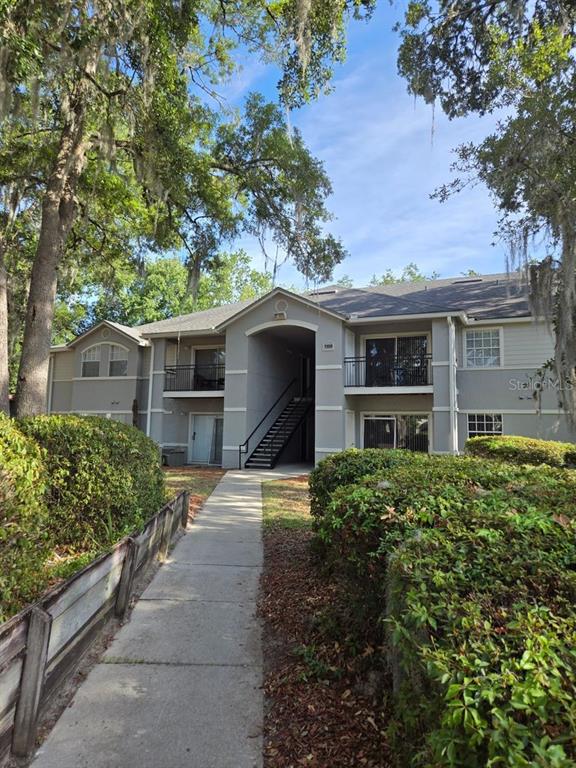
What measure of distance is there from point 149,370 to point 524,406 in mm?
14575

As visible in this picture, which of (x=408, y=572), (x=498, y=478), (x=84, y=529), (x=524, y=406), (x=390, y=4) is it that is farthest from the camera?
(x=524, y=406)

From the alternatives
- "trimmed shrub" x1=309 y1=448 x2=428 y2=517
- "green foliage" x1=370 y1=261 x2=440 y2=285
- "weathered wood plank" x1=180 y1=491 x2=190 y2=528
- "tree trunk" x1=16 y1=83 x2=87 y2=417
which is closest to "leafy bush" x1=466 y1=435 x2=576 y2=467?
"trimmed shrub" x1=309 y1=448 x2=428 y2=517

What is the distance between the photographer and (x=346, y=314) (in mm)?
16578

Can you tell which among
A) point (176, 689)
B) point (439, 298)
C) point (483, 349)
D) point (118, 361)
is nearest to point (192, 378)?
point (118, 361)

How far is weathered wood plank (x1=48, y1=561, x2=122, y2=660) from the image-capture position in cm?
285

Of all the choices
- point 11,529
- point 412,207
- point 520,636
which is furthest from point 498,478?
point 412,207

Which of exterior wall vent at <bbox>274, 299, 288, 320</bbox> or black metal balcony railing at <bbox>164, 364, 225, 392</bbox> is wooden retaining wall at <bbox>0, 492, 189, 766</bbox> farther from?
black metal balcony railing at <bbox>164, 364, 225, 392</bbox>

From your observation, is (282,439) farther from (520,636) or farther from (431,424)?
(520,636)

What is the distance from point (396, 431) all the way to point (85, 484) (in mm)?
13193

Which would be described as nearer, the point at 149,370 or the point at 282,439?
the point at 282,439

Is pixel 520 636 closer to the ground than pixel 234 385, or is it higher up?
closer to the ground

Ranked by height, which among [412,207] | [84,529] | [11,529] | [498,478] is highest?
[412,207]

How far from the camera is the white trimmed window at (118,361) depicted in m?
20.9

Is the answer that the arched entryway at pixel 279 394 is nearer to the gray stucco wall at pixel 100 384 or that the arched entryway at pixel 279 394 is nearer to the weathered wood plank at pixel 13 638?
the gray stucco wall at pixel 100 384
